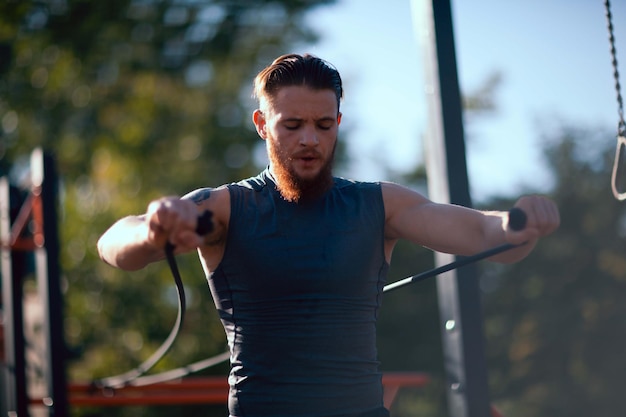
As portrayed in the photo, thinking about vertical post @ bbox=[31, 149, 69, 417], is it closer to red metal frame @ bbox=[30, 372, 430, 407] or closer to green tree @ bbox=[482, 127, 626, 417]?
red metal frame @ bbox=[30, 372, 430, 407]

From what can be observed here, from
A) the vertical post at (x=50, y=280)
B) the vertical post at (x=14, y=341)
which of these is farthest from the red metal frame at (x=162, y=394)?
the vertical post at (x=50, y=280)

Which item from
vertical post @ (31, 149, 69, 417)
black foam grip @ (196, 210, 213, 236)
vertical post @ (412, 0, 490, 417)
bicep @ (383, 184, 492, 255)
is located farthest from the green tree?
black foam grip @ (196, 210, 213, 236)

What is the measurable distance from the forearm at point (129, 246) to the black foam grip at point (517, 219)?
87cm

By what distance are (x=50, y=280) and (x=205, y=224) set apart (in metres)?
3.06

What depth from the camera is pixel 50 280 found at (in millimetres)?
4773

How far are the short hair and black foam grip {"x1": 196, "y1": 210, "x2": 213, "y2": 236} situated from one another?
0.58 m

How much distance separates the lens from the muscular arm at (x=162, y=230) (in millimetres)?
1940

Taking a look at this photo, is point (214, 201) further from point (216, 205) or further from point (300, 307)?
point (300, 307)

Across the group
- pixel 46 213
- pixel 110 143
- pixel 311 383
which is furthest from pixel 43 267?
pixel 110 143

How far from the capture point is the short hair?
242 cm

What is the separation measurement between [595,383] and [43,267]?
8.97 metres

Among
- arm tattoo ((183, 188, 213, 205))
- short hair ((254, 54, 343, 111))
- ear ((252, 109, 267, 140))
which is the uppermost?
short hair ((254, 54, 343, 111))

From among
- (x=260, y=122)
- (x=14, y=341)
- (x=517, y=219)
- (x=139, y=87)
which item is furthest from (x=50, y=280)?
(x=139, y=87)

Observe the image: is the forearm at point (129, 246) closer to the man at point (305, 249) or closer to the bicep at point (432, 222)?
the man at point (305, 249)
